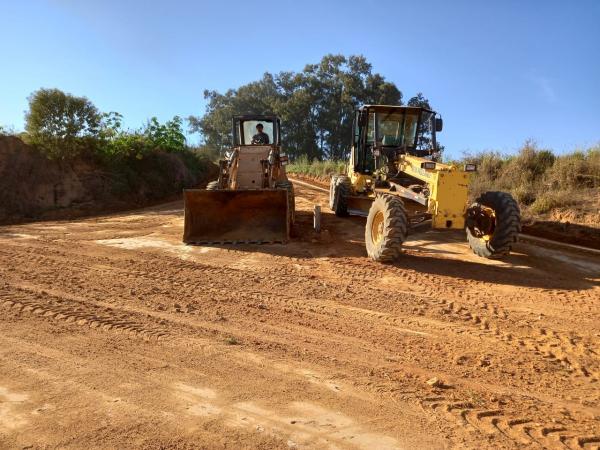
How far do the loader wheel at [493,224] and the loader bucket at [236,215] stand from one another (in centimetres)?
349

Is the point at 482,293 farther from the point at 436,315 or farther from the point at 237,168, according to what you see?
the point at 237,168

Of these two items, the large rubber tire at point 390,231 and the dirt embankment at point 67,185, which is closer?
the large rubber tire at point 390,231

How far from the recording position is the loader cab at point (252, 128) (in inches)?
459

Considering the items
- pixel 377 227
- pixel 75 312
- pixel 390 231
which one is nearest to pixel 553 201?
pixel 377 227

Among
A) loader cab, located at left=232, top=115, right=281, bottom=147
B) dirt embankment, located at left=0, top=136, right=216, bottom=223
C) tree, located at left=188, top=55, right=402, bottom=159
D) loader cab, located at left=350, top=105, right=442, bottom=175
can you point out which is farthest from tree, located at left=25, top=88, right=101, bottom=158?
tree, located at left=188, top=55, right=402, bottom=159

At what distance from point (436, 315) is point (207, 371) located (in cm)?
292

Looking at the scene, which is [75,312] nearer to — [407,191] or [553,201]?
[407,191]

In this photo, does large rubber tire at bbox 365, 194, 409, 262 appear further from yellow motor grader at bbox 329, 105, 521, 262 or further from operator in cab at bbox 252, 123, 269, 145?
operator in cab at bbox 252, 123, 269, 145

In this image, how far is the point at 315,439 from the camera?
293cm

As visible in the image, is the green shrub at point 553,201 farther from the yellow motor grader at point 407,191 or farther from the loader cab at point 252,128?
the loader cab at point 252,128

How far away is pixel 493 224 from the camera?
8297mm

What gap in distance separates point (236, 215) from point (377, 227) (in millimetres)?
2896

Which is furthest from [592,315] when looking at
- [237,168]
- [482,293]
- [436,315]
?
[237,168]

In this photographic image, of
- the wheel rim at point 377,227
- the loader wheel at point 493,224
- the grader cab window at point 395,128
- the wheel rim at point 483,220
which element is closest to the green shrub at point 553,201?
the grader cab window at point 395,128
